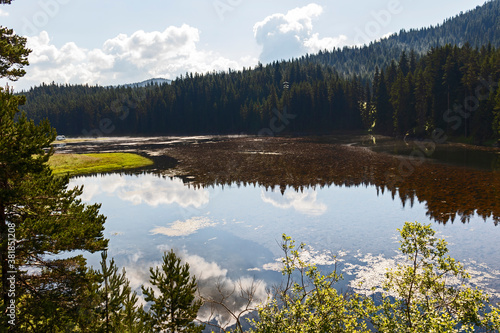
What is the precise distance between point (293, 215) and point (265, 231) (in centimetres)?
510

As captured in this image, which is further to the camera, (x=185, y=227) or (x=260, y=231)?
(x=185, y=227)

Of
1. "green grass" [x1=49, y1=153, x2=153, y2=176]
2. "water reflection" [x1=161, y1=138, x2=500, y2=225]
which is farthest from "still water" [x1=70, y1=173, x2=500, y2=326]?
"green grass" [x1=49, y1=153, x2=153, y2=176]

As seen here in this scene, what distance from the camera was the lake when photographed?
21.0 m

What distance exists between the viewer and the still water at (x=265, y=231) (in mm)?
20500

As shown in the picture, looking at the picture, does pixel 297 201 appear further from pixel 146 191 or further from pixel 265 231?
pixel 146 191

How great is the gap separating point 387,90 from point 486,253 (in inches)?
4434

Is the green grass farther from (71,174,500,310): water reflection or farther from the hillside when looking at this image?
the hillside

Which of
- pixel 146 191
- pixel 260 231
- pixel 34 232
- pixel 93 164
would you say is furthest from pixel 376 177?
pixel 93 164

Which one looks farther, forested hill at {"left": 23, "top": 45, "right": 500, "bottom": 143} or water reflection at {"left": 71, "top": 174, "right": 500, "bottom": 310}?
forested hill at {"left": 23, "top": 45, "right": 500, "bottom": 143}

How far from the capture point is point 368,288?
17781mm

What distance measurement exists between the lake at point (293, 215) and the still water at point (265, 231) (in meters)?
0.10

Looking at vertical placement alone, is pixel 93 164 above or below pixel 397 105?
below

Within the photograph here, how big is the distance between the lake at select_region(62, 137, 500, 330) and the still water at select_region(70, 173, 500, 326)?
10 centimetres

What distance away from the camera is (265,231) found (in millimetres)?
27938
